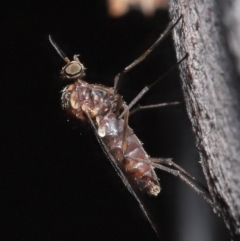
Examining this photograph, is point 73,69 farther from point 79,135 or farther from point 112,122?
point 79,135

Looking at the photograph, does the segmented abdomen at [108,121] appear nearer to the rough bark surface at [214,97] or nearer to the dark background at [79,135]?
the dark background at [79,135]

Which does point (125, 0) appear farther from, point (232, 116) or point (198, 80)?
point (232, 116)

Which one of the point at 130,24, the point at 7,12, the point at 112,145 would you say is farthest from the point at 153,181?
the point at 7,12

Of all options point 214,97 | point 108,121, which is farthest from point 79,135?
point 214,97

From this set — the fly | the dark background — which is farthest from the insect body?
the dark background

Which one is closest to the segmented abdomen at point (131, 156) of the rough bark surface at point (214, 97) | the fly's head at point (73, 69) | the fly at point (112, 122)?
the fly at point (112, 122)

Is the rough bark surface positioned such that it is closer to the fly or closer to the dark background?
the fly

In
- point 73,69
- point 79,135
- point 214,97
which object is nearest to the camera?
point 214,97
